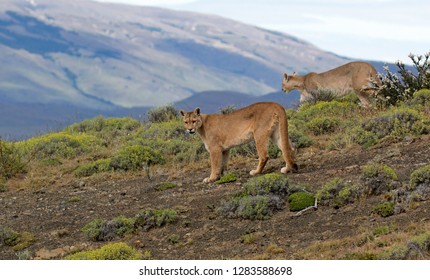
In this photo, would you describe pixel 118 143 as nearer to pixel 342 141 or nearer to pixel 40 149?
pixel 40 149

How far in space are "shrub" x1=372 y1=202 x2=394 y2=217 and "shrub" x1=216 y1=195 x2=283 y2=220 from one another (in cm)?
172

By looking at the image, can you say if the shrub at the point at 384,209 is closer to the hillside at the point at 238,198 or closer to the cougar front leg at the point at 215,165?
the hillside at the point at 238,198

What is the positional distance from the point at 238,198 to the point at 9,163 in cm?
815

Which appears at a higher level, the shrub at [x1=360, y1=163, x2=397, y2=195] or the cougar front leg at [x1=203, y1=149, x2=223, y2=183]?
the shrub at [x1=360, y1=163, x2=397, y2=195]

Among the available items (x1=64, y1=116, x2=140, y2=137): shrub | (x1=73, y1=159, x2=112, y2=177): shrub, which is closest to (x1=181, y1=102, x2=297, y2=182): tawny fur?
(x1=73, y1=159, x2=112, y2=177): shrub

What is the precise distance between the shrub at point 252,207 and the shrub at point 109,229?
148 cm

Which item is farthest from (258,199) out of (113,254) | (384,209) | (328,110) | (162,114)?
(162,114)

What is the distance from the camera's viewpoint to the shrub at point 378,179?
13.0 m

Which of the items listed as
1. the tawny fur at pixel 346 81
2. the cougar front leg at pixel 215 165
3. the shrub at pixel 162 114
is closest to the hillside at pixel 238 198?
the cougar front leg at pixel 215 165

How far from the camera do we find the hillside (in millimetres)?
11555

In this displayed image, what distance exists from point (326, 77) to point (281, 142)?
1116 centimetres

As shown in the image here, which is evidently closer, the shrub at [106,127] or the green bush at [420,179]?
the green bush at [420,179]

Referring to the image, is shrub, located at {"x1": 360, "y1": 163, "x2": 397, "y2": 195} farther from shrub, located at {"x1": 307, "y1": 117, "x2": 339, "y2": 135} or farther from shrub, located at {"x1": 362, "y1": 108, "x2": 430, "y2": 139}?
shrub, located at {"x1": 307, "y1": 117, "x2": 339, "y2": 135}

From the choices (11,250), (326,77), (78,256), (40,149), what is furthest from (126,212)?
(326,77)
